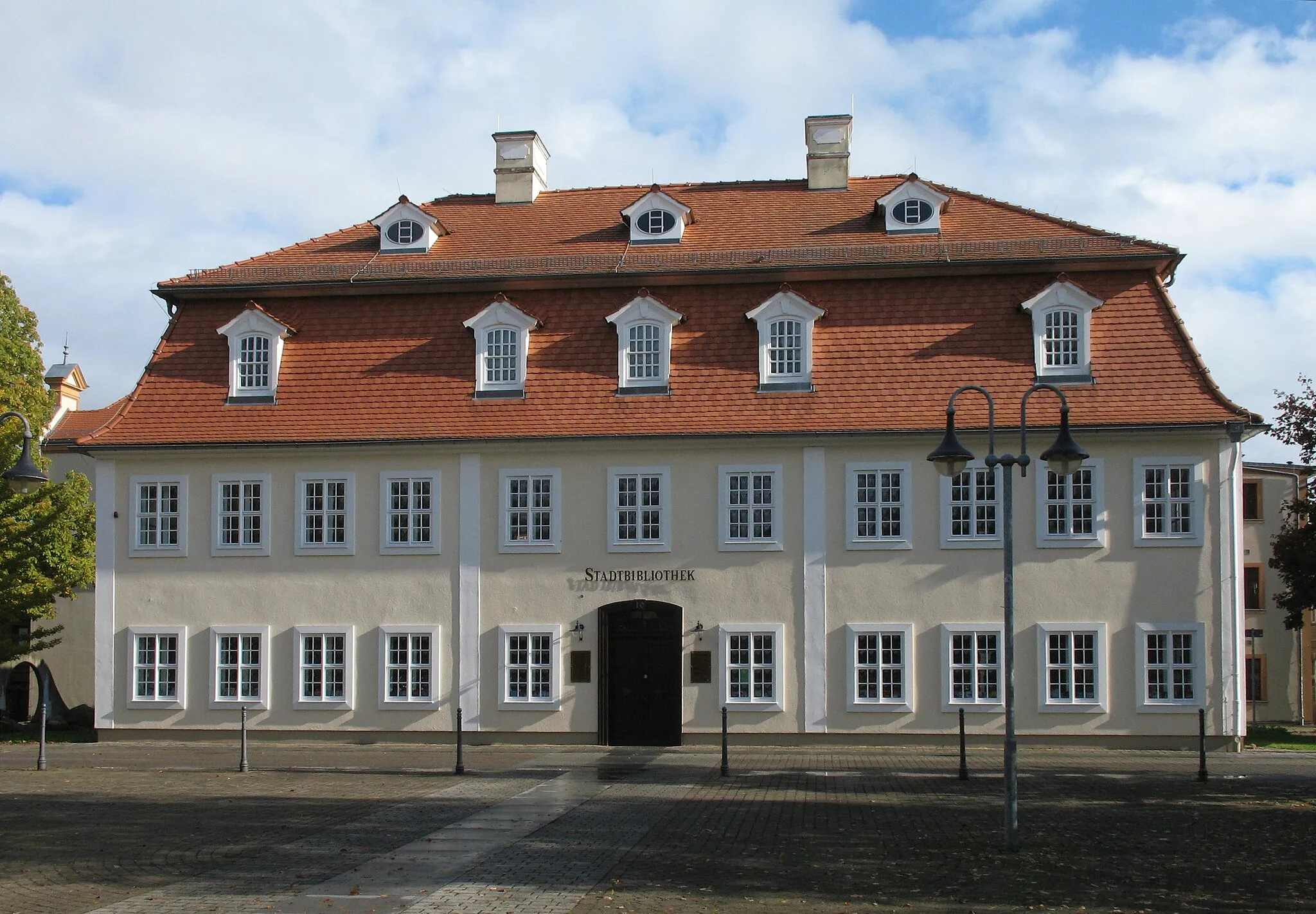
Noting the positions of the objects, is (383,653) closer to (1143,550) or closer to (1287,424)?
(1143,550)

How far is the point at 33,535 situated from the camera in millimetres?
33875

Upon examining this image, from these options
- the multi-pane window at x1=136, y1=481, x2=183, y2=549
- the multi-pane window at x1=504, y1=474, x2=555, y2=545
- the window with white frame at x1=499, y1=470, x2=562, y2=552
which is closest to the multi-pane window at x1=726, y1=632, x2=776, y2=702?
the window with white frame at x1=499, y1=470, x2=562, y2=552

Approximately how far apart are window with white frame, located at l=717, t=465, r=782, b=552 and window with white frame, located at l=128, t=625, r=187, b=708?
470 inches

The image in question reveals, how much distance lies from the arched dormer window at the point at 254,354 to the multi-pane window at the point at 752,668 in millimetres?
11464

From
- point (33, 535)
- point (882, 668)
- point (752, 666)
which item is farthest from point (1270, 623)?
point (33, 535)

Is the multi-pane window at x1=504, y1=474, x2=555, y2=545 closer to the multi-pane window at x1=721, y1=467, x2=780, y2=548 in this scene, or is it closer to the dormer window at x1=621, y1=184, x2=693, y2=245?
the multi-pane window at x1=721, y1=467, x2=780, y2=548

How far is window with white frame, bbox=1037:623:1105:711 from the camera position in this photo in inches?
1079

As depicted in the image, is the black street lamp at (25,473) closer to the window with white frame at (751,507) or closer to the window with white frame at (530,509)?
the window with white frame at (530,509)

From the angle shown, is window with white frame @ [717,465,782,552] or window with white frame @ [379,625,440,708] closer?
window with white frame @ [717,465,782,552]

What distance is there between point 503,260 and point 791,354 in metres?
6.83

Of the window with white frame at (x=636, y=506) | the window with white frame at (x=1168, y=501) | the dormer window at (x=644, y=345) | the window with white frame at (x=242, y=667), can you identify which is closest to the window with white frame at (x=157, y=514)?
the window with white frame at (x=242, y=667)

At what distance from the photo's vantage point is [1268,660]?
49406mm

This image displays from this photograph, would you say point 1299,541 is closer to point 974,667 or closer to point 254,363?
point 974,667

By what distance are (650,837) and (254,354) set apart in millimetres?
18458
